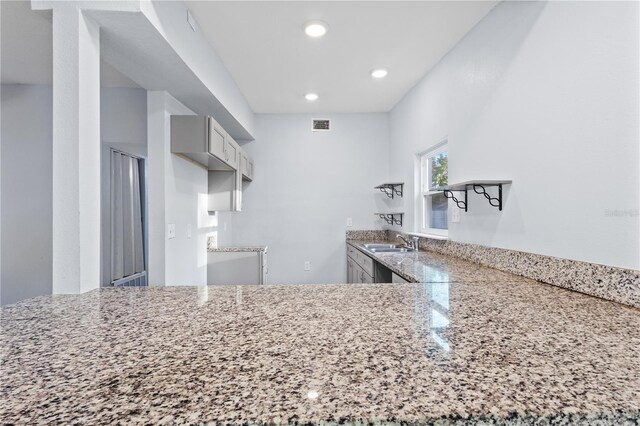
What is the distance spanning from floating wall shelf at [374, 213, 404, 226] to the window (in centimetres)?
44

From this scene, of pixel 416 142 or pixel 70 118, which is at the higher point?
pixel 416 142

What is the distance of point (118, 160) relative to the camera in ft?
10.5

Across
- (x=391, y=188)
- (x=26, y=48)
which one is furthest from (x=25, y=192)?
(x=391, y=188)

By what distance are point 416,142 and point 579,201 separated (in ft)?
6.77

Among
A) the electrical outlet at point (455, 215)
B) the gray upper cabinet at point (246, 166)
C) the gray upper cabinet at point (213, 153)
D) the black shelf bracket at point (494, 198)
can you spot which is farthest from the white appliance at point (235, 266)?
the black shelf bracket at point (494, 198)

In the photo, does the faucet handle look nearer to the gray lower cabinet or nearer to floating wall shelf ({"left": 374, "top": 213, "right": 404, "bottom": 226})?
the gray lower cabinet

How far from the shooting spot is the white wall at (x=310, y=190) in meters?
4.17

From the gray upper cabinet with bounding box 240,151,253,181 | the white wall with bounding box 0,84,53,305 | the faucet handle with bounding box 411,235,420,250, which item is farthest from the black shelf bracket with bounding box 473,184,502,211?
the white wall with bounding box 0,84,53,305

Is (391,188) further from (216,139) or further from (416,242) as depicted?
(216,139)

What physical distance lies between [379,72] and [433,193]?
1339 millimetres

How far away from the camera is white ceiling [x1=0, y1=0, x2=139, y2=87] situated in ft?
6.21

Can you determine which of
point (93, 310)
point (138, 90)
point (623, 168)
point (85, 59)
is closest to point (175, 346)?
point (93, 310)

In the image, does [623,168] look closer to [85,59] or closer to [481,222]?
[481,222]

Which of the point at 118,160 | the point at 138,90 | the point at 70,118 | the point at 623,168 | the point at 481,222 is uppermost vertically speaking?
the point at 138,90
